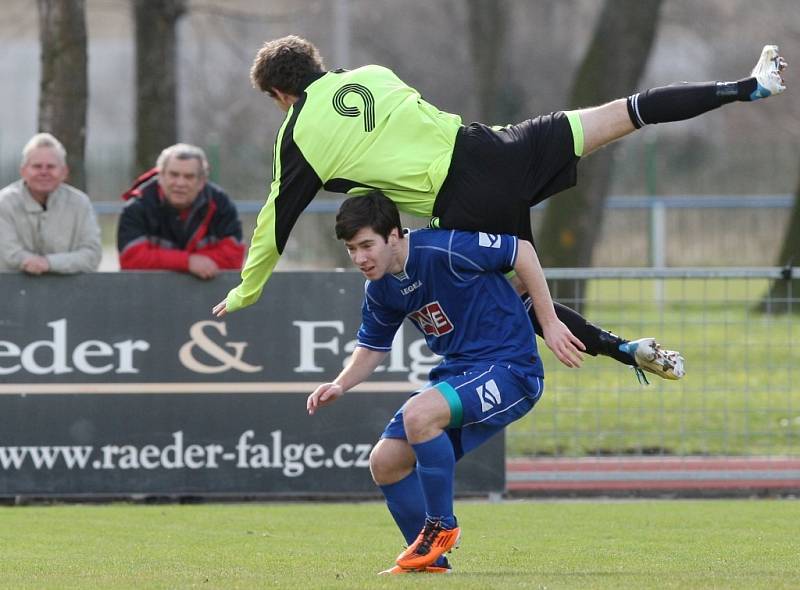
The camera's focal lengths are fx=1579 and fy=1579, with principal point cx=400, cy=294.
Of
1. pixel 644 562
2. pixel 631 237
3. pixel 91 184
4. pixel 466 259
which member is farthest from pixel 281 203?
pixel 631 237

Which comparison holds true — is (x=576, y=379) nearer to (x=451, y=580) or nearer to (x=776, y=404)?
(x=776, y=404)

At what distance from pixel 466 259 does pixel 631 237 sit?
1549 cm

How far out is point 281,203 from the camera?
714 cm

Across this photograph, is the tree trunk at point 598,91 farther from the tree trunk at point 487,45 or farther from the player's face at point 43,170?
the tree trunk at point 487,45

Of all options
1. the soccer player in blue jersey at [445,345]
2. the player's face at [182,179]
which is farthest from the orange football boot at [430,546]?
the player's face at [182,179]

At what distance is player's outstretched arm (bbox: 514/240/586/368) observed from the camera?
21.4ft

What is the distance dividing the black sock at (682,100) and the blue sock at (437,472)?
1.69 meters

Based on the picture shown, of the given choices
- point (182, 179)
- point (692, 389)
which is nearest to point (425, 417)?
point (182, 179)

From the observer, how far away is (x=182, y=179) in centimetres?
1005

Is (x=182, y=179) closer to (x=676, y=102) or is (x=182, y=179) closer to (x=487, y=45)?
(x=676, y=102)

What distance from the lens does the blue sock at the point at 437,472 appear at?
651 cm

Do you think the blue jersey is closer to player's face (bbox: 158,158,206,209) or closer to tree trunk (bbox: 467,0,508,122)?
player's face (bbox: 158,158,206,209)

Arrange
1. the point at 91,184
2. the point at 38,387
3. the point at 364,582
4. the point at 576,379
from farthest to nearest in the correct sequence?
the point at 91,184
the point at 576,379
the point at 38,387
the point at 364,582

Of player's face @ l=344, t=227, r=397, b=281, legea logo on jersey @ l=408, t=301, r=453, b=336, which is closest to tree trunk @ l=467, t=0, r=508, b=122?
legea logo on jersey @ l=408, t=301, r=453, b=336
